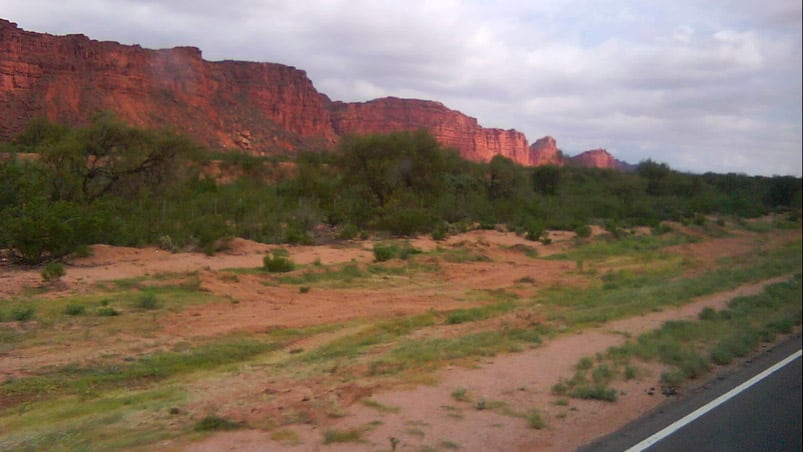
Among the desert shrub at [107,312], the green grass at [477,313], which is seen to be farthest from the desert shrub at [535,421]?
the desert shrub at [107,312]

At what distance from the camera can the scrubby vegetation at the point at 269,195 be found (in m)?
18.6

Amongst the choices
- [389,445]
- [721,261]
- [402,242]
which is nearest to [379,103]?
[402,242]

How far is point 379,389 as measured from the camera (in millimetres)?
9227

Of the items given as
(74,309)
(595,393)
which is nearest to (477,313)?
(595,393)

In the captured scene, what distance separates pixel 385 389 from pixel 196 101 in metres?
18.7

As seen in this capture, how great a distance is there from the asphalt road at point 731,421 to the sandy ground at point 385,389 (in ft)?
0.99

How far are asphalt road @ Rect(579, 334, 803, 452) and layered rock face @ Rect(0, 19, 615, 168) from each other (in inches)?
381

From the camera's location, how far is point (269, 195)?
38438mm

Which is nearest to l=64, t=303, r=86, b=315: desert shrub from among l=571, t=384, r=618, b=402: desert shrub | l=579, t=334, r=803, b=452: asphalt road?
l=571, t=384, r=618, b=402: desert shrub

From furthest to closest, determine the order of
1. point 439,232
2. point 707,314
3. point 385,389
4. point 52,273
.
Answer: point 439,232 < point 52,273 < point 707,314 < point 385,389

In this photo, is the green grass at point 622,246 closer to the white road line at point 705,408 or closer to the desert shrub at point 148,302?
the desert shrub at point 148,302

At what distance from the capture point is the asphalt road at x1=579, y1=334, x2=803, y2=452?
759 centimetres

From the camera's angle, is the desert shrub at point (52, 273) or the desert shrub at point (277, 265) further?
the desert shrub at point (277, 265)

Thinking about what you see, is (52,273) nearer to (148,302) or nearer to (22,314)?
(148,302)
